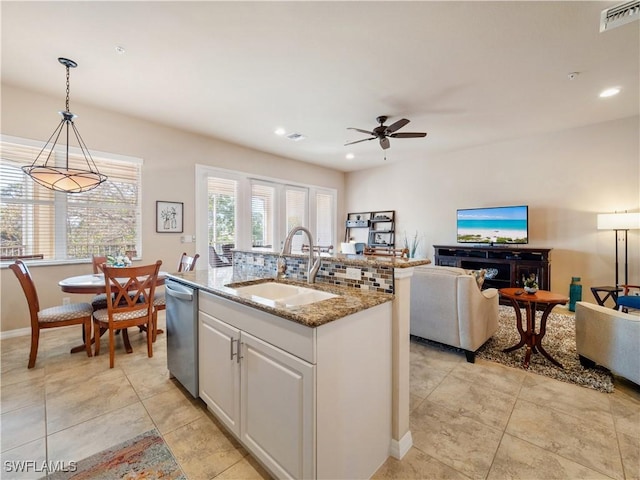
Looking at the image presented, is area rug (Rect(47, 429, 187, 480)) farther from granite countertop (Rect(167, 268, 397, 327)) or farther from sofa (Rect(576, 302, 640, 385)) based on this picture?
sofa (Rect(576, 302, 640, 385))

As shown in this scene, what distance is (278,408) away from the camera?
4.26 feet

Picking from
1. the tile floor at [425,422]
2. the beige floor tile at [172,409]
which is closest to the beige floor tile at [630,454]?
the tile floor at [425,422]

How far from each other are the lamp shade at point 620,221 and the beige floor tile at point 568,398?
2.77m

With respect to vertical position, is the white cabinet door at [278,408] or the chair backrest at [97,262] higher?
the chair backrest at [97,262]

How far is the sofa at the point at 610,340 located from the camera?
212cm

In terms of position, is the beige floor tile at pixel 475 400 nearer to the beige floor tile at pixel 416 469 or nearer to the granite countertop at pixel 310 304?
the beige floor tile at pixel 416 469

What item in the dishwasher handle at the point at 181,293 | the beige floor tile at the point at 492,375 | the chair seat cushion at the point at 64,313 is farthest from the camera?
the chair seat cushion at the point at 64,313

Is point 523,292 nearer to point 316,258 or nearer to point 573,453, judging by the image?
point 573,453

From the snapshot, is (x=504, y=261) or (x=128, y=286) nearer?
(x=128, y=286)

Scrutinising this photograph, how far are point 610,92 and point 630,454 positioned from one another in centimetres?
380

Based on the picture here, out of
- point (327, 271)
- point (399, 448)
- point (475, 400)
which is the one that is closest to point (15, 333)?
point (327, 271)

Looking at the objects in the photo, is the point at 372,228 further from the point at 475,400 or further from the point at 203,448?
the point at 203,448

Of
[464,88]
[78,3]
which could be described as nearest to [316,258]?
[78,3]

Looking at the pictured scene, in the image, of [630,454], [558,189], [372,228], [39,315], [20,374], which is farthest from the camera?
[372,228]
